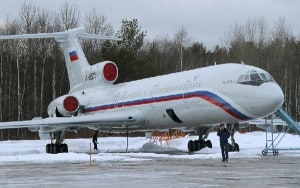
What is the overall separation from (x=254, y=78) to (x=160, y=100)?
4.75 metres

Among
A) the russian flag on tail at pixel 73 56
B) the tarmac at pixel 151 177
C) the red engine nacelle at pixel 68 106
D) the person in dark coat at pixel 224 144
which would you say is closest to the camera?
the tarmac at pixel 151 177

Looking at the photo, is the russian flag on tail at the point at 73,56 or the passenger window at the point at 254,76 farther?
the russian flag on tail at the point at 73,56

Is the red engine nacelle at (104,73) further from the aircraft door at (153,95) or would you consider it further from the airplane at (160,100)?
the aircraft door at (153,95)

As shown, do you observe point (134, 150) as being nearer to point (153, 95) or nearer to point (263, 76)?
point (153, 95)

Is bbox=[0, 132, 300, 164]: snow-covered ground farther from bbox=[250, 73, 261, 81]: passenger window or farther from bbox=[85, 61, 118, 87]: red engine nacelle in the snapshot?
bbox=[85, 61, 118, 87]: red engine nacelle

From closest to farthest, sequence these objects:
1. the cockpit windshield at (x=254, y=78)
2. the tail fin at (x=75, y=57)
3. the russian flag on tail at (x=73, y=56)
Result: the cockpit windshield at (x=254, y=78) < the tail fin at (x=75, y=57) < the russian flag on tail at (x=73, y=56)

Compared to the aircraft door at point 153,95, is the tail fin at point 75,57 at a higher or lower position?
higher

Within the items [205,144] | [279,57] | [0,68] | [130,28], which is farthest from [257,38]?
[205,144]

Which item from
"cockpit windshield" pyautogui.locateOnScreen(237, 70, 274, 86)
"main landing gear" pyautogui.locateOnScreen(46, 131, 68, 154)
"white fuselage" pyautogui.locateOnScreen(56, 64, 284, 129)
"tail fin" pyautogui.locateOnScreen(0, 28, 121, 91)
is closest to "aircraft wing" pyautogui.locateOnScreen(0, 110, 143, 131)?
"white fuselage" pyautogui.locateOnScreen(56, 64, 284, 129)

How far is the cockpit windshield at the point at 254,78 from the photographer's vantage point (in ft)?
77.7

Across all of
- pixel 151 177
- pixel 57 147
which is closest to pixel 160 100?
pixel 57 147

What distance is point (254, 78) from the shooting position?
78.2 feet

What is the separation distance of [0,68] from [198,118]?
38984 mm

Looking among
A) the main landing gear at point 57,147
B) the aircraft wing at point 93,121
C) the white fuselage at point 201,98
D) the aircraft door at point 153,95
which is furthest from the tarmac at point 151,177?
the main landing gear at point 57,147
